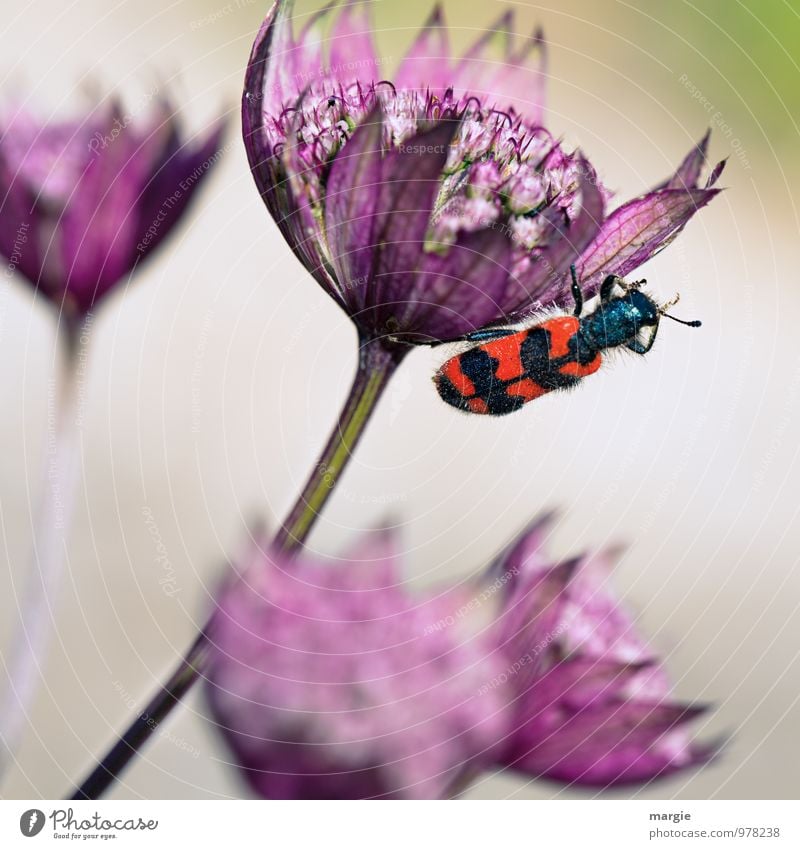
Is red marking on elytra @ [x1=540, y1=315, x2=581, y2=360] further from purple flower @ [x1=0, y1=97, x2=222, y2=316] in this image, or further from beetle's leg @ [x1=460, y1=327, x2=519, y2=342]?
purple flower @ [x1=0, y1=97, x2=222, y2=316]

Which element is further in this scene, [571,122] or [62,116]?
[571,122]

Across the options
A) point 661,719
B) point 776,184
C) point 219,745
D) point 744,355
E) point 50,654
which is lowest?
point 50,654

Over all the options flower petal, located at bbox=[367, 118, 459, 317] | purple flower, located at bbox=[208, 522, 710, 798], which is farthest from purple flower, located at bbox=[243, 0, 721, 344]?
purple flower, located at bbox=[208, 522, 710, 798]

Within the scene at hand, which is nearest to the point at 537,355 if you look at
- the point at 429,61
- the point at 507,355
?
the point at 507,355

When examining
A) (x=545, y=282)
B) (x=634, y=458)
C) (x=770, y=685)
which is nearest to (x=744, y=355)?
(x=634, y=458)
